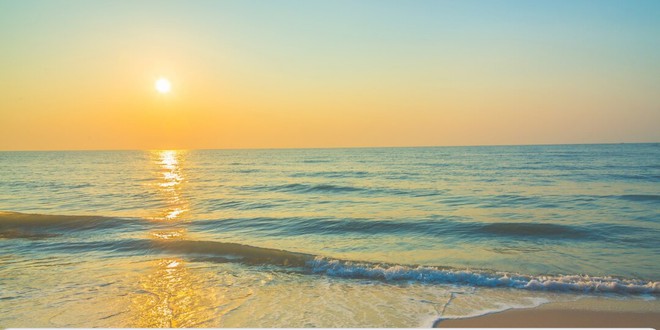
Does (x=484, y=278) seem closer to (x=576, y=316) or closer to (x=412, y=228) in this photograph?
(x=576, y=316)

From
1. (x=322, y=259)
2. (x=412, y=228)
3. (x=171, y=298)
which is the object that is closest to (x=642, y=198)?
(x=412, y=228)

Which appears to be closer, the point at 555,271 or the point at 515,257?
the point at 555,271

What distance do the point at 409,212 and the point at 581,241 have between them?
773cm

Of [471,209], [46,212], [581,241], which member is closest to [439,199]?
[471,209]

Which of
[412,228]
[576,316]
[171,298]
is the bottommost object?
[412,228]

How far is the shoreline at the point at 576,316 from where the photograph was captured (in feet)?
24.5

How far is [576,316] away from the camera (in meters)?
7.82

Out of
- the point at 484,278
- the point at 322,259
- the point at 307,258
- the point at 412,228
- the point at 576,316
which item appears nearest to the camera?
the point at 576,316

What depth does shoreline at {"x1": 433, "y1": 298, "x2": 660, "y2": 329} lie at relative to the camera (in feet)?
24.5

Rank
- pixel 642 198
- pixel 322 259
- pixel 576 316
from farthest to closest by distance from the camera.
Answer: pixel 642 198 < pixel 322 259 < pixel 576 316

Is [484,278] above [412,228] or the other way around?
above

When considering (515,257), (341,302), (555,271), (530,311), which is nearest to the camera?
(530,311)

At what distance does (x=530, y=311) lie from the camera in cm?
817

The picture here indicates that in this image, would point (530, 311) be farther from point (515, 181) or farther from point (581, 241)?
point (515, 181)
